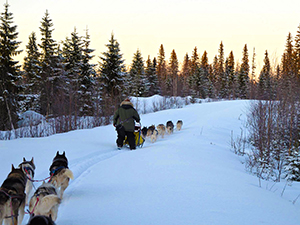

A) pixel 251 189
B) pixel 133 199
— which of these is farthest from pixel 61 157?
pixel 251 189

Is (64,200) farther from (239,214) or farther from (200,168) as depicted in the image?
(200,168)

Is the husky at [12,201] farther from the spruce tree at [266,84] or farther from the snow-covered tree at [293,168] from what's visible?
the spruce tree at [266,84]

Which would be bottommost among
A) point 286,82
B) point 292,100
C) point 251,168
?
point 251,168

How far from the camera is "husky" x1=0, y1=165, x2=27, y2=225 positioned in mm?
2567

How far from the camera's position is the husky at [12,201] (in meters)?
2.57

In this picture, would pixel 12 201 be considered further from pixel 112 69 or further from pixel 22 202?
pixel 112 69

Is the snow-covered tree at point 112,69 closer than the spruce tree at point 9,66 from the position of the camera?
No

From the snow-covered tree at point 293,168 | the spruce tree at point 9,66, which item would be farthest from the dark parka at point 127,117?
the spruce tree at point 9,66

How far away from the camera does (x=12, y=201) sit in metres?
2.67

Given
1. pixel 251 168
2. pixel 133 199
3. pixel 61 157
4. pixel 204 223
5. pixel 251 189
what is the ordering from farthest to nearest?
pixel 251 168 → pixel 61 157 → pixel 251 189 → pixel 133 199 → pixel 204 223

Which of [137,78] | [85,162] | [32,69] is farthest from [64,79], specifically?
[85,162]

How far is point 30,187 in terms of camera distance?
3.72 metres

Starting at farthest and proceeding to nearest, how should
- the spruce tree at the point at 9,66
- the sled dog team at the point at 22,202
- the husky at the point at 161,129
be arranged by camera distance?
the spruce tree at the point at 9,66
the husky at the point at 161,129
the sled dog team at the point at 22,202

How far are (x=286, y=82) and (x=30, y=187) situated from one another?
817 centimetres
